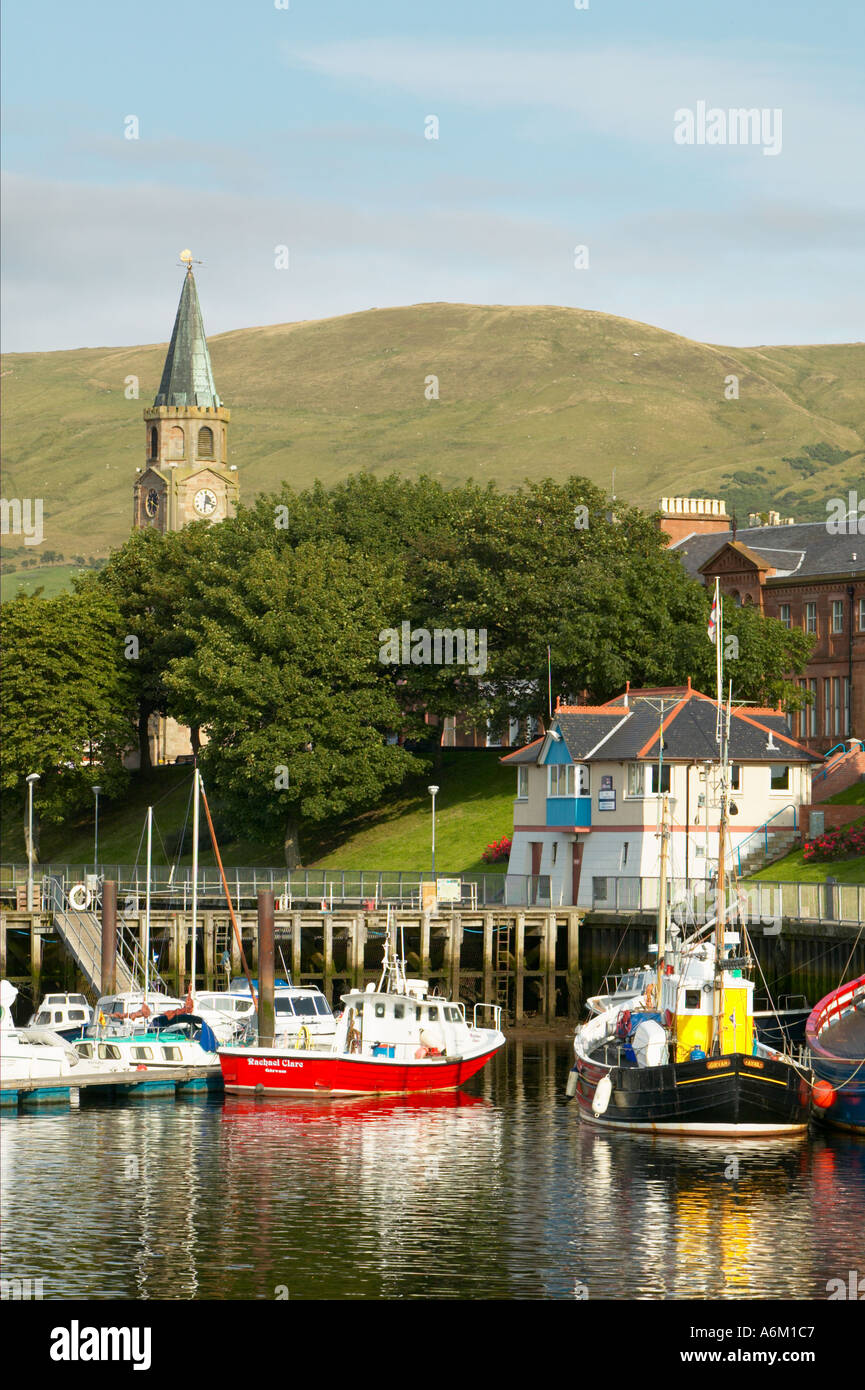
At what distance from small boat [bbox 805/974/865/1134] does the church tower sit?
377ft

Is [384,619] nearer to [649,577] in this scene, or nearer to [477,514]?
[477,514]

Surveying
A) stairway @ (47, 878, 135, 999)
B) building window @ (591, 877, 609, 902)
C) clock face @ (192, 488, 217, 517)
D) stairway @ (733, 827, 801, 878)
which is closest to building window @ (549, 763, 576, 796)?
building window @ (591, 877, 609, 902)

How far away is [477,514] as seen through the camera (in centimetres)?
11062

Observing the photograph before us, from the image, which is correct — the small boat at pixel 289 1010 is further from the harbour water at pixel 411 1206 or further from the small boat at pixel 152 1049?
the harbour water at pixel 411 1206

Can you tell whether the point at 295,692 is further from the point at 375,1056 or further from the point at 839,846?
the point at 375,1056

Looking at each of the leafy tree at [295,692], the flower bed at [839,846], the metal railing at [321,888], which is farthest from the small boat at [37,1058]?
the leafy tree at [295,692]

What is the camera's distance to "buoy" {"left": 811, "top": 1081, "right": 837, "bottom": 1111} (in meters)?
51.3

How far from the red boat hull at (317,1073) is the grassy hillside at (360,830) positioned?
35781 millimetres

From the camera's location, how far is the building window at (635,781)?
81.1 m

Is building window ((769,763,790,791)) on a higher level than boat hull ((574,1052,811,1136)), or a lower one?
higher

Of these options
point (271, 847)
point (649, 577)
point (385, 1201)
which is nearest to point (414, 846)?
point (271, 847)

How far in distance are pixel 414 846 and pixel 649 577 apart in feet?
63.4

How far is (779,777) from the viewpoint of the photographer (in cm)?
8444

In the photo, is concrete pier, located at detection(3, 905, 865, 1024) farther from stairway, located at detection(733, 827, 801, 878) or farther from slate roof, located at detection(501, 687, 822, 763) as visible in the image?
slate roof, located at detection(501, 687, 822, 763)
